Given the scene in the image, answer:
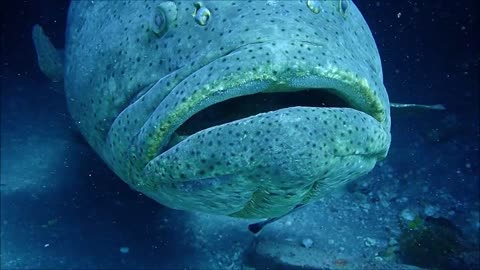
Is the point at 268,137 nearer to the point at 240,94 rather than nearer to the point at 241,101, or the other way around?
the point at 240,94

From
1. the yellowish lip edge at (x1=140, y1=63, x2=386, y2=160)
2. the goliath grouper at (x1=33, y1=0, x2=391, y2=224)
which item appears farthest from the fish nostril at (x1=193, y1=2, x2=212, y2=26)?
the yellowish lip edge at (x1=140, y1=63, x2=386, y2=160)

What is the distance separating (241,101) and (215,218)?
2554 millimetres

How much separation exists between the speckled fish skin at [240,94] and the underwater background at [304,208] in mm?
1735

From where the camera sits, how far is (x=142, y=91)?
270 cm

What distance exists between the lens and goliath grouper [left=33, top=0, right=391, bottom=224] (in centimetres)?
197

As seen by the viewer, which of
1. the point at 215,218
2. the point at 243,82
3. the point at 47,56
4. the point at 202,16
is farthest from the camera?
the point at 47,56

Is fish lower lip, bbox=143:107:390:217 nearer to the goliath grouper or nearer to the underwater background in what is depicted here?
the goliath grouper

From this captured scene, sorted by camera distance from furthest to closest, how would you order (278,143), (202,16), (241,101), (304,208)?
(304,208) < (241,101) < (202,16) < (278,143)

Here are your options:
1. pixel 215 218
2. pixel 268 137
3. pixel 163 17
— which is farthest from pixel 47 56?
pixel 268 137

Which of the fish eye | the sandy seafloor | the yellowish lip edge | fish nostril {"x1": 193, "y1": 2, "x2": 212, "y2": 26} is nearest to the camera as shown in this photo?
the yellowish lip edge

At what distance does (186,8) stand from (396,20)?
721 cm

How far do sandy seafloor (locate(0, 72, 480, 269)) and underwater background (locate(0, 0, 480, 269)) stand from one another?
2 centimetres

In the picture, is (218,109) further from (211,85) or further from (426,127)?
(426,127)

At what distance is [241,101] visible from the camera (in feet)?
8.41
